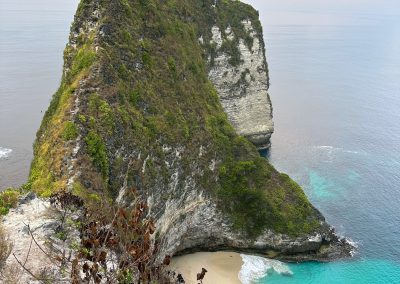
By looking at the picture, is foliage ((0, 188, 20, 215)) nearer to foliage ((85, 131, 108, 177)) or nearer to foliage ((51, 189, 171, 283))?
foliage ((85, 131, 108, 177))

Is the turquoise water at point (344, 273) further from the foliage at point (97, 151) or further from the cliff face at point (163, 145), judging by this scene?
the foliage at point (97, 151)

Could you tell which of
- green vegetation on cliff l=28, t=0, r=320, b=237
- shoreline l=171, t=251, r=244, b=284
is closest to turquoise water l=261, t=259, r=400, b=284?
shoreline l=171, t=251, r=244, b=284

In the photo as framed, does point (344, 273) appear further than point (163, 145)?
Yes

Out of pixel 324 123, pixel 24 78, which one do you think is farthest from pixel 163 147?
pixel 24 78

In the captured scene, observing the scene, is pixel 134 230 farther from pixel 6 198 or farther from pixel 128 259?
pixel 6 198

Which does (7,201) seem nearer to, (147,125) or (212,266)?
(147,125)

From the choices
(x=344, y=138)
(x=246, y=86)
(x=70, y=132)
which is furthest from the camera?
(x=344, y=138)

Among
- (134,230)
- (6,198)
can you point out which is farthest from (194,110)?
(134,230)
